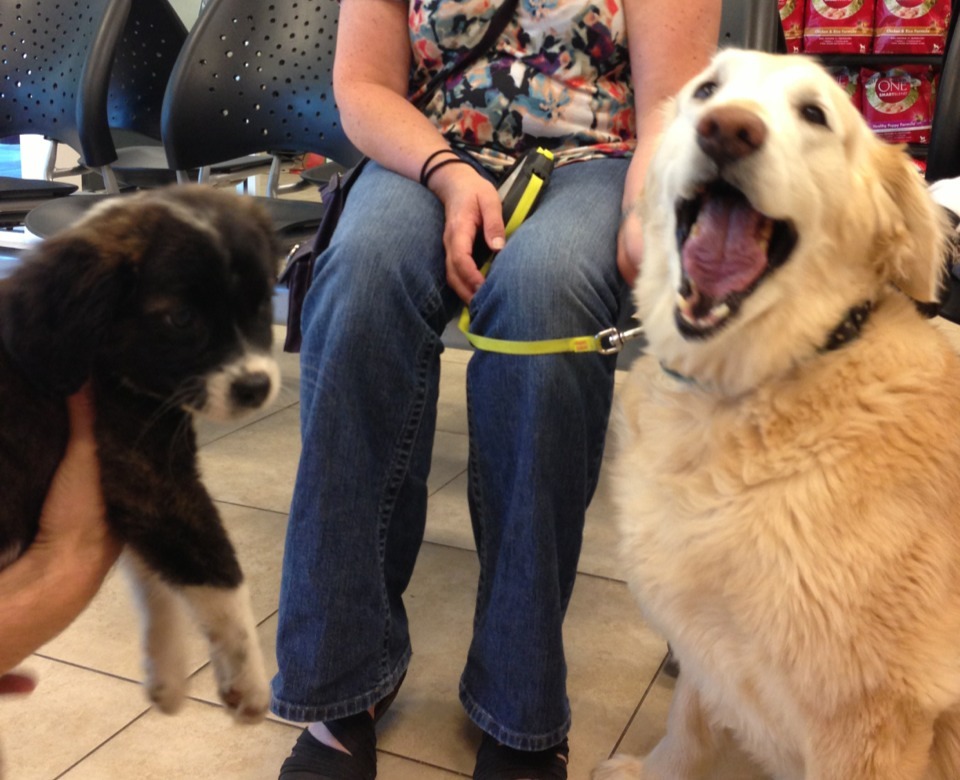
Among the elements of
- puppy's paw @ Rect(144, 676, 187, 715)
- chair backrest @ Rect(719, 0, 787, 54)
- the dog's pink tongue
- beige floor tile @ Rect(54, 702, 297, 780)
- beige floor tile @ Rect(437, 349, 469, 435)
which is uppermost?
chair backrest @ Rect(719, 0, 787, 54)

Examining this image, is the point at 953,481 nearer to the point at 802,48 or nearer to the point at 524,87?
the point at 524,87

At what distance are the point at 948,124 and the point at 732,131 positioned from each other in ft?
3.72

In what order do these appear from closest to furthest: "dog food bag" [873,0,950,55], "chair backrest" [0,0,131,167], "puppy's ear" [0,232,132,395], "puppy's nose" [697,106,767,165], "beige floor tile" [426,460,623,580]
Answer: "puppy's ear" [0,232,132,395] < "puppy's nose" [697,106,767,165] < "beige floor tile" [426,460,623,580] < "chair backrest" [0,0,131,167] < "dog food bag" [873,0,950,55]

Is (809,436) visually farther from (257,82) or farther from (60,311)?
(257,82)

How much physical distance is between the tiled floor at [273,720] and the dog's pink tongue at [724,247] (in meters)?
0.80

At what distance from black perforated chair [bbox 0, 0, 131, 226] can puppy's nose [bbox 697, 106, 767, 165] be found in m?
1.83

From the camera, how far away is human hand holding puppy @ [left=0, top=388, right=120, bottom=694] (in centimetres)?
87

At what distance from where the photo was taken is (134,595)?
1018mm

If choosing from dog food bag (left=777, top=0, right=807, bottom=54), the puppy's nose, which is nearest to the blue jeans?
the puppy's nose

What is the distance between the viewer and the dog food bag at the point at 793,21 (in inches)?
121

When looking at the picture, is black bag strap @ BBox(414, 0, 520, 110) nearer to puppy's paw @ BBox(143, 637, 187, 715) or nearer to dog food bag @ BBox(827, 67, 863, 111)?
puppy's paw @ BBox(143, 637, 187, 715)

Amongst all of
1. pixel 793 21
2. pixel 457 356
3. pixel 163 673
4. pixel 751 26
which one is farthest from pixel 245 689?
pixel 793 21

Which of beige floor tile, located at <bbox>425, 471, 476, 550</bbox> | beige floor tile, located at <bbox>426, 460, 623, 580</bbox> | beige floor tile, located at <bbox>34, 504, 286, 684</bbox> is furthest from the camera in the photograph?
beige floor tile, located at <bbox>425, 471, 476, 550</bbox>

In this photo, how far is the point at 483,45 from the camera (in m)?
1.53
